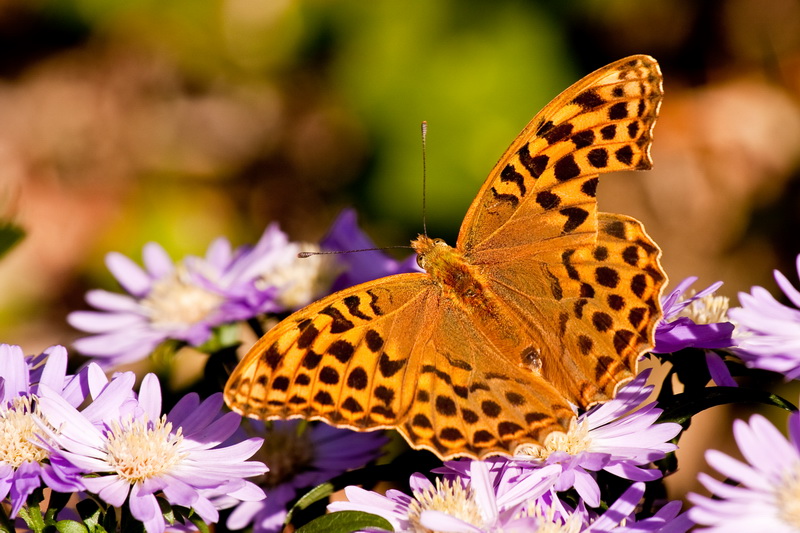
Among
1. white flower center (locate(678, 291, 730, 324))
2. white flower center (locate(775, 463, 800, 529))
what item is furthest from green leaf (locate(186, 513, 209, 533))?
white flower center (locate(678, 291, 730, 324))

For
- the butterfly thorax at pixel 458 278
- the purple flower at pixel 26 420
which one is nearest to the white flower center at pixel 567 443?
the butterfly thorax at pixel 458 278

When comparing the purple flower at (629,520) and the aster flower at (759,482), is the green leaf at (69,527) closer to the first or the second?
the purple flower at (629,520)

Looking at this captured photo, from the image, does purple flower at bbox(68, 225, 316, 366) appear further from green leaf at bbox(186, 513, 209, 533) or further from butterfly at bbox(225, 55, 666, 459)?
green leaf at bbox(186, 513, 209, 533)

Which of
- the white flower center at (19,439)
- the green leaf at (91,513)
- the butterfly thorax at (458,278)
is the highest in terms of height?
the butterfly thorax at (458,278)

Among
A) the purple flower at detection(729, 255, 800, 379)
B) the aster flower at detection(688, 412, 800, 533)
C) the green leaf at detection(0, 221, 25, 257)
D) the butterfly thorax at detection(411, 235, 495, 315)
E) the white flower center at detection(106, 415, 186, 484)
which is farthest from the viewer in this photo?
the green leaf at detection(0, 221, 25, 257)

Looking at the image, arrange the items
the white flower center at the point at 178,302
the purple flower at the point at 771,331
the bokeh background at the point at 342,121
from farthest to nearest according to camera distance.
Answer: the bokeh background at the point at 342,121
the white flower center at the point at 178,302
the purple flower at the point at 771,331

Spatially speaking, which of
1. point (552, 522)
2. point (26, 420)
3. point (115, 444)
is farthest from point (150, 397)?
point (552, 522)
